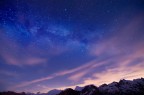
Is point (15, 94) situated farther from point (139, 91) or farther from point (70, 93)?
point (139, 91)

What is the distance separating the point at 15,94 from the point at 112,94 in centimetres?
12625

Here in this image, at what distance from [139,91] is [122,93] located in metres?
23.3

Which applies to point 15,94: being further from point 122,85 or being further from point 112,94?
point 122,85

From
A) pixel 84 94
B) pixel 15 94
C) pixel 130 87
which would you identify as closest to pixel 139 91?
pixel 130 87

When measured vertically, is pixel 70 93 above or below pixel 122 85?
below

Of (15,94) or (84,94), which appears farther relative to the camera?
(15,94)

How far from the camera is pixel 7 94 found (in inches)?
7480

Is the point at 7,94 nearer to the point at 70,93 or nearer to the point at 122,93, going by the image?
the point at 70,93

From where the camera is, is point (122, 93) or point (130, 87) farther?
point (130, 87)

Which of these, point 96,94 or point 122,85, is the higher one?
point 122,85

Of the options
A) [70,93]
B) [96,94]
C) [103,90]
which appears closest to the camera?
[70,93]

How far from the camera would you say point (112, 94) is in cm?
17325

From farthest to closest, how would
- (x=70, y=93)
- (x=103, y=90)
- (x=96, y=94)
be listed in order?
(x=103, y=90)
(x=96, y=94)
(x=70, y=93)

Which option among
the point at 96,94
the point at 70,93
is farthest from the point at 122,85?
the point at 70,93
